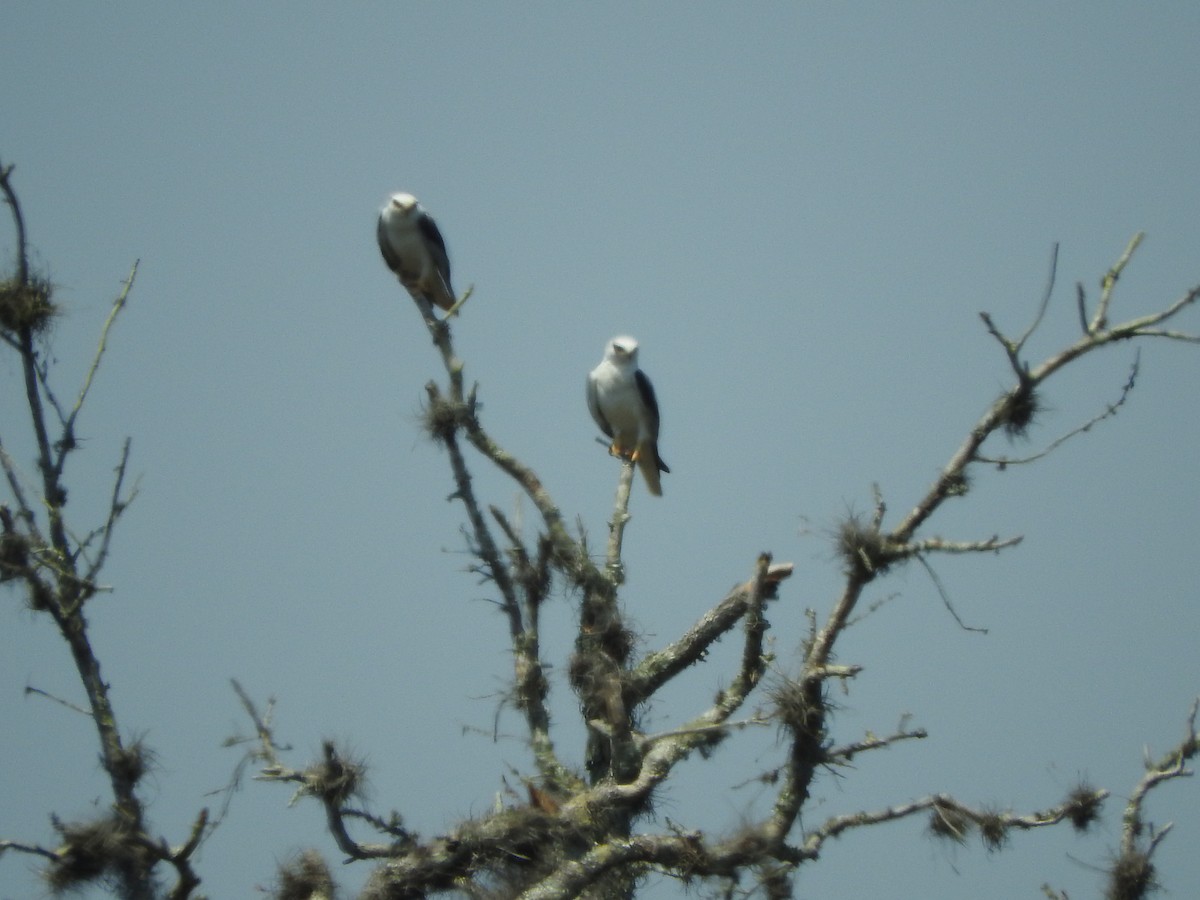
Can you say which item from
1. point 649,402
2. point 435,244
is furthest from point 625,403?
point 435,244

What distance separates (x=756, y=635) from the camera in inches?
359

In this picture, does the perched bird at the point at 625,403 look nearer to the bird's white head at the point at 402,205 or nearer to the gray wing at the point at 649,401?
the gray wing at the point at 649,401

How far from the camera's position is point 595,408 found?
13.9 metres

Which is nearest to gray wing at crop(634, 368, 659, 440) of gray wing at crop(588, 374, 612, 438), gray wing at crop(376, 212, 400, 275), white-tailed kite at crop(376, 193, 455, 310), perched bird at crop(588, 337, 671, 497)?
perched bird at crop(588, 337, 671, 497)

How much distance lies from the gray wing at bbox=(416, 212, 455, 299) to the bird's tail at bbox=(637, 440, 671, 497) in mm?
2741

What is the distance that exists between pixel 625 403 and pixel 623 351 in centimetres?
57

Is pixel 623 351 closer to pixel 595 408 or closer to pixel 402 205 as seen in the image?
pixel 595 408

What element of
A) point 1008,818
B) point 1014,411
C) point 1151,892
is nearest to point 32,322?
point 1014,411

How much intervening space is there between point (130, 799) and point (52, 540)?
172cm

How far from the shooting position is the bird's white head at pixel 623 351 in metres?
13.8

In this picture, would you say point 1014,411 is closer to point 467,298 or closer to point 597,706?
point 597,706

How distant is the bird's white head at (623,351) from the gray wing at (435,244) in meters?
1.93

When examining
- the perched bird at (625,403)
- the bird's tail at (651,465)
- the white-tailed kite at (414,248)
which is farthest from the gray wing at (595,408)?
the white-tailed kite at (414,248)

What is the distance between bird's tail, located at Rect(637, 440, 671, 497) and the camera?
45.2 ft
